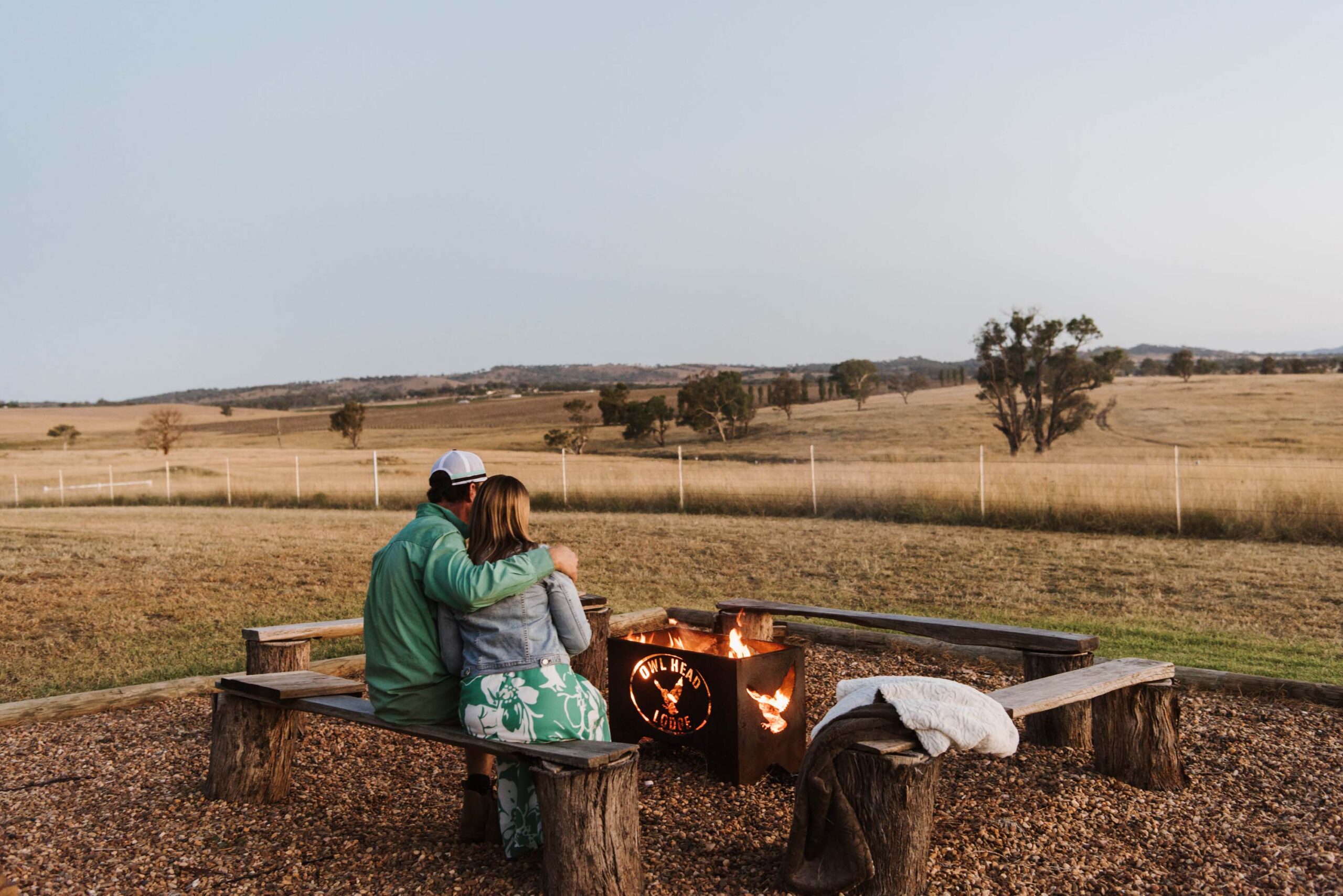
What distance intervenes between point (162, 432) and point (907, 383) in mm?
45639

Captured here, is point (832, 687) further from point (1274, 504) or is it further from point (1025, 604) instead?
point (1274, 504)

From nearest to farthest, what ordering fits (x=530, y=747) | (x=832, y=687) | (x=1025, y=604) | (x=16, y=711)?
(x=530, y=747) < (x=16, y=711) < (x=832, y=687) < (x=1025, y=604)

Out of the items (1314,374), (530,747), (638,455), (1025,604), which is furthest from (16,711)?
(1314,374)

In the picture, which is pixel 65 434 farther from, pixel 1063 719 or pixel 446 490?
pixel 1063 719

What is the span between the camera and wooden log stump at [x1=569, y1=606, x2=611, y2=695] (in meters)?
5.80

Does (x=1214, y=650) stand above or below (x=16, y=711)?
below

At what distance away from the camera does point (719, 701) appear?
4316mm

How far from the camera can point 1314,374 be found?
6034 centimetres

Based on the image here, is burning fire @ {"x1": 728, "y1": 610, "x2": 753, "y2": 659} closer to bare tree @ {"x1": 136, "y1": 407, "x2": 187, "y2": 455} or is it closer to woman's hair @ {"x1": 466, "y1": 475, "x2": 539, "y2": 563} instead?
woman's hair @ {"x1": 466, "y1": 475, "x2": 539, "y2": 563}

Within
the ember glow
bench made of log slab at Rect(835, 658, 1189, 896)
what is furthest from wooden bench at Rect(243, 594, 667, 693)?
bench made of log slab at Rect(835, 658, 1189, 896)

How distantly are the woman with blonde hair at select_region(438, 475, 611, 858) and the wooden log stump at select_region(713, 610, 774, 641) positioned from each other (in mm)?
2330

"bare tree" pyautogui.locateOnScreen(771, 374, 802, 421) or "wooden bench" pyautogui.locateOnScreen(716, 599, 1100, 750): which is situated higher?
"bare tree" pyautogui.locateOnScreen(771, 374, 802, 421)

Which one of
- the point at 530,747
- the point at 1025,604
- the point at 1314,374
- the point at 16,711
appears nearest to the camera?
the point at 530,747

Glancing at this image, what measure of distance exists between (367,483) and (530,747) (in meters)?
22.8
